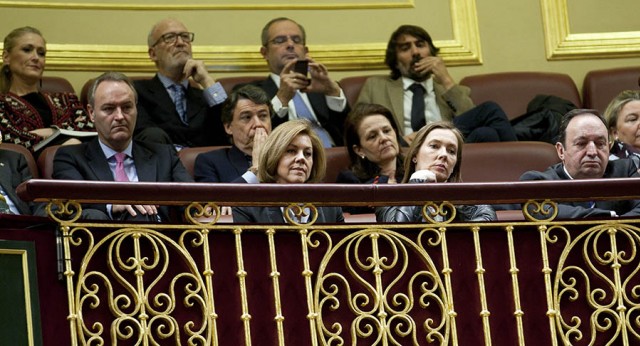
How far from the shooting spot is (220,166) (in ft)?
13.1

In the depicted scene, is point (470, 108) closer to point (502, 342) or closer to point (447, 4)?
point (447, 4)

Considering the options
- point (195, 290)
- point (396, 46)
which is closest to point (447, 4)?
point (396, 46)

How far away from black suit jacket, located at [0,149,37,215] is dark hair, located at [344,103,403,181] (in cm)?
93

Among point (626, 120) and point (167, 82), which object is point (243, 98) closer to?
point (167, 82)

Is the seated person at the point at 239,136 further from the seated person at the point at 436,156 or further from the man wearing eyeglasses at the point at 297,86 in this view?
the seated person at the point at 436,156

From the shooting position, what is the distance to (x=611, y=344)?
3113mm

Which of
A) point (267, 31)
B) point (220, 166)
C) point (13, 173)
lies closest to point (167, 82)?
point (267, 31)

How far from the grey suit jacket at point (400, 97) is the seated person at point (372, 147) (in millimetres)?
531

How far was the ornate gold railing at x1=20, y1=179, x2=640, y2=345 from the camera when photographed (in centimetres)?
286

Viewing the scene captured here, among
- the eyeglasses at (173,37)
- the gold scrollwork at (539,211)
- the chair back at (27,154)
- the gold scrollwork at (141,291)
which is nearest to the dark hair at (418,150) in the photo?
the gold scrollwork at (539,211)

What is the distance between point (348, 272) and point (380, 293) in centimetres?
8

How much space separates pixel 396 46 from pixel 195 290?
212 centimetres

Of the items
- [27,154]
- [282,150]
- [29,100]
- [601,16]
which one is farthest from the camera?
[601,16]

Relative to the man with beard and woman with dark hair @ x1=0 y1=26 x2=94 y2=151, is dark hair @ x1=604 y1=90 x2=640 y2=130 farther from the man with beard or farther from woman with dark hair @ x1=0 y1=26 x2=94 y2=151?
woman with dark hair @ x1=0 y1=26 x2=94 y2=151
